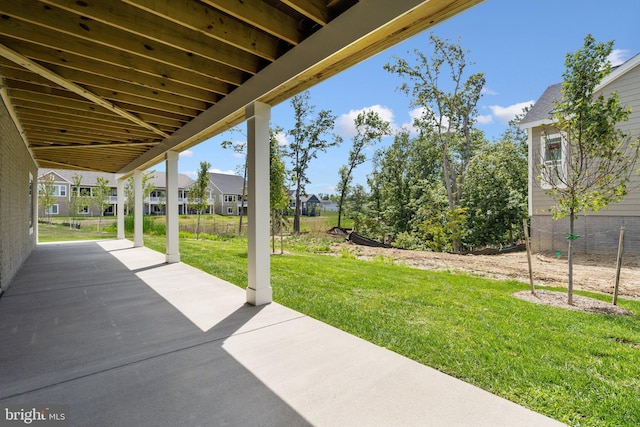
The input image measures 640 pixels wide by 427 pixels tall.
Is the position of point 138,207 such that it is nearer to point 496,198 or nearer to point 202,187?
point 202,187

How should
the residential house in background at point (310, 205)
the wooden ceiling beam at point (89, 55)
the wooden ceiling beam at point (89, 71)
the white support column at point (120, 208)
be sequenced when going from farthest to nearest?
the residential house in background at point (310, 205), the white support column at point (120, 208), the wooden ceiling beam at point (89, 71), the wooden ceiling beam at point (89, 55)

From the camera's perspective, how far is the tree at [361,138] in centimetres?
2086

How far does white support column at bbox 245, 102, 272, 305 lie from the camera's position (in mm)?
3914

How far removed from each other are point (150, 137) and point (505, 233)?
12.6 metres

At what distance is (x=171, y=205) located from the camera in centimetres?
681

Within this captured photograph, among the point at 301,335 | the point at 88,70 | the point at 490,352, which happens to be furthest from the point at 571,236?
the point at 88,70

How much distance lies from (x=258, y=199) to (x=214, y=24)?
193cm

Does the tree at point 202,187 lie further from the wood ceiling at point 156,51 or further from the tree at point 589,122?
the tree at point 589,122

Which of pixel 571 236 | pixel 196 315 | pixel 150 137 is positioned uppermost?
pixel 150 137

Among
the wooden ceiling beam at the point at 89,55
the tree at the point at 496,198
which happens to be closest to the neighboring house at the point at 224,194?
the tree at the point at 496,198

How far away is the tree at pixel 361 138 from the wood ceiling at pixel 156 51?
1719cm

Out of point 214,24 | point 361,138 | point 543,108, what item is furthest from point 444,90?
point 214,24

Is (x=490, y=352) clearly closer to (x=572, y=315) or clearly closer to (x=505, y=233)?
(x=572, y=315)

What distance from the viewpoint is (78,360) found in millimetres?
2521
